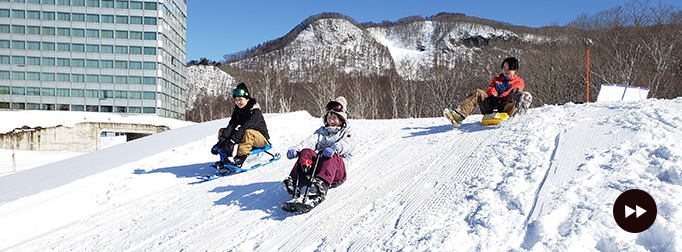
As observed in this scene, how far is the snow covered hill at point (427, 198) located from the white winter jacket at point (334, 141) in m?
0.55

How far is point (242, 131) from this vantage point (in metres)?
6.39

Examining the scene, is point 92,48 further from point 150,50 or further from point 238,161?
point 238,161

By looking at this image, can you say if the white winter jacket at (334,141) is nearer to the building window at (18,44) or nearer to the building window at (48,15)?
the building window at (48,15)

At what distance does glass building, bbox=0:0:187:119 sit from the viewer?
43.4 metres

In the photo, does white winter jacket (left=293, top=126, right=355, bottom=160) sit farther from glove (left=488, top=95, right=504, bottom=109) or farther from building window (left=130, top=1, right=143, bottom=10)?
building window (left=130, top=1, right=143, bottom=10)

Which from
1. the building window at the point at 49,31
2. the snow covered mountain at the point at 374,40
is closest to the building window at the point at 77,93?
the building window at the point at 49,31

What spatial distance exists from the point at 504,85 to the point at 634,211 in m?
4.32

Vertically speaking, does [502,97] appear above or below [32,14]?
below

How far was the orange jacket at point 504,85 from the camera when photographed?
6.76m

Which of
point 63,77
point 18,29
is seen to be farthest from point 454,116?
point 18,29

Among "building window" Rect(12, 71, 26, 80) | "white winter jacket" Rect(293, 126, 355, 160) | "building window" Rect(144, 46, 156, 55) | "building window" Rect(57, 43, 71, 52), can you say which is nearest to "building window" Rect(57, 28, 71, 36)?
"building window" Rect(57, 43, 71, 52)

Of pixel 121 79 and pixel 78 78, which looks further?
pixel 121 79

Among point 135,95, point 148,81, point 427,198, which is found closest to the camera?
point 427,198

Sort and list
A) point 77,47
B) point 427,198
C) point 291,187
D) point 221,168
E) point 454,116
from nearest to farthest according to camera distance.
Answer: point 427,198 → point 291,187 → point 221,168 → point 454,116 → point 77,47
